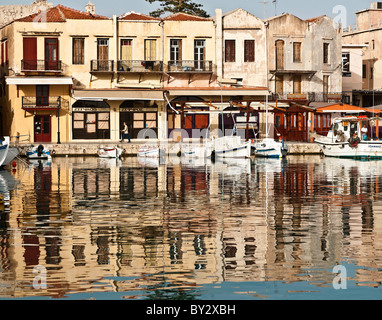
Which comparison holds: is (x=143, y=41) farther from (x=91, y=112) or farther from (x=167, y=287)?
(x=167, y=287)

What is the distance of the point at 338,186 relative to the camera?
2942cm

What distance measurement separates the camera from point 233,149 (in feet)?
162

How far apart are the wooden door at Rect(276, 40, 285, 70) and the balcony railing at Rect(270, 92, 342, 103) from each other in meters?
2.38

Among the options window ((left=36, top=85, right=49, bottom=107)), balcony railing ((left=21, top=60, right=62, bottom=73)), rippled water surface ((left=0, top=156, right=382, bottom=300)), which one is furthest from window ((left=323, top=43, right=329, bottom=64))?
rippled water surface ((left=0, top=156, right=382, bottom=300))

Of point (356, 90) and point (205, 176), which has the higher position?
point (356, 90)

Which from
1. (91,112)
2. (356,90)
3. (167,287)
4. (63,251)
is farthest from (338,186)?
(356,90)

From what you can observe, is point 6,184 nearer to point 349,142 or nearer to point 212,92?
point 349,142

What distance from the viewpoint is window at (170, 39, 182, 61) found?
60.2m

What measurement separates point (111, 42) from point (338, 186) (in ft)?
110

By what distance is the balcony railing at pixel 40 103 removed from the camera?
57.4 m

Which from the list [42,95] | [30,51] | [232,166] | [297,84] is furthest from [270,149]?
[30,51]

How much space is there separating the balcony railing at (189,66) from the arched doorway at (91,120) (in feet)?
19.8

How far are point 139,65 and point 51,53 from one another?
6.76 m
